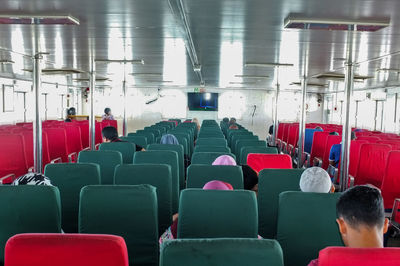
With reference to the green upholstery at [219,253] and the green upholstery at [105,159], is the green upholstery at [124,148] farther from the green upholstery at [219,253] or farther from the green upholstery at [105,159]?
the green upholstery at [219,253]

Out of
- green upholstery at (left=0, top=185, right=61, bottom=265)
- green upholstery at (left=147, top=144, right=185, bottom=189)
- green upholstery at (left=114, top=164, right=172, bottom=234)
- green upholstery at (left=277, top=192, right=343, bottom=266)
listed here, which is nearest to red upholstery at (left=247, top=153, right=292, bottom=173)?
green upholstery at (left=147, top=144, right=185, bottom=189)

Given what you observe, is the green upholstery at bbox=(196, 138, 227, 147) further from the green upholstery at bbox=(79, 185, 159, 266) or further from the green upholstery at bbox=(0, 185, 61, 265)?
the green upholstery at bbox=(0, 185, 61, 265)

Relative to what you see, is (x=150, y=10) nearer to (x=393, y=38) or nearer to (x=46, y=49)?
(x=393, y=38)

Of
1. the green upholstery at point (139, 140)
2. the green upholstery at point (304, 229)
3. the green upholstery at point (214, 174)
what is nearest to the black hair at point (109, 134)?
the green upholstery at point (139, 140)

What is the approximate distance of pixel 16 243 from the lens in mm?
1654

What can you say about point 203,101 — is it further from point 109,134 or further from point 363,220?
point 363,220

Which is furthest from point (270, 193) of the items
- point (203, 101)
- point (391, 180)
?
point (203, 101)

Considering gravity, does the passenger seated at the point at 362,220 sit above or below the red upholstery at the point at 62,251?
above

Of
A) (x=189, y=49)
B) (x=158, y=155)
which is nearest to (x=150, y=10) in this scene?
(x=158, y=155)

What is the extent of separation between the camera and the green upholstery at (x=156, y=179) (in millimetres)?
3936

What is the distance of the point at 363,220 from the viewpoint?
1.77 metres

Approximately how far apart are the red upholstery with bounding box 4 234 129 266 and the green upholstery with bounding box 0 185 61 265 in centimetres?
120

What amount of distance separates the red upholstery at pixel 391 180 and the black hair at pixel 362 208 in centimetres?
321

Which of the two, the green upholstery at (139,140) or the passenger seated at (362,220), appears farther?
the green upholstery at (139,140)
